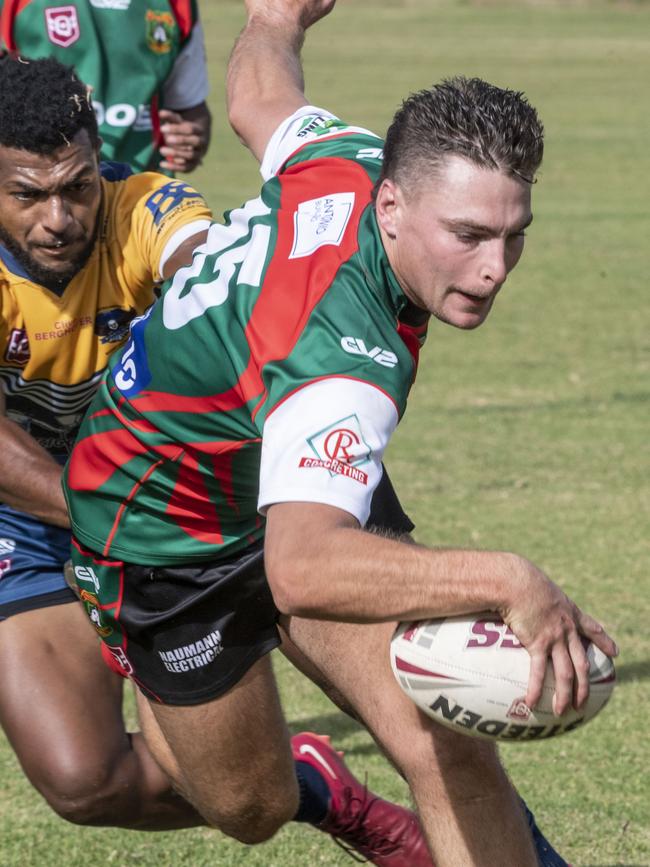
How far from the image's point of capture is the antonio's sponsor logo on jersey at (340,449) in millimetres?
3273

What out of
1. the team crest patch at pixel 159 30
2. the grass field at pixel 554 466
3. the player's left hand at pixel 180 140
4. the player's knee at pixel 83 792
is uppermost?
the team crest patch at pixel 159 30

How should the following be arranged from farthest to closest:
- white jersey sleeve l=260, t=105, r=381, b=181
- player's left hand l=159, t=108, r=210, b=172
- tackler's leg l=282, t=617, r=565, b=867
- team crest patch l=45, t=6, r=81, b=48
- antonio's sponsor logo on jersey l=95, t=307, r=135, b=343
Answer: player's left hand l=159, t=108, r=210, b=172
team crest patch l=45, t=6, r=81, b=48
antonio's sponsor logo on jersey l=95, t=307, r=135, b=343
white jersey sleeve l=260, t=105, r=381, b=181
tackler's leg l=282, t=617, r=565, b=867

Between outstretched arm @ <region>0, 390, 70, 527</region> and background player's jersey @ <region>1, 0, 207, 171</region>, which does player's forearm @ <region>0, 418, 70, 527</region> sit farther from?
background player's jersey @ <region>1, 0, 207, 171</region>

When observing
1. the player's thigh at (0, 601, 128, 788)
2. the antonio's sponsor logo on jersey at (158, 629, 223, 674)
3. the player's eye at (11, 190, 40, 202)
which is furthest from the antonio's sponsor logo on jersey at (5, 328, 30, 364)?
the antonio's sponsor logo on jersey at (158, 629, 223, 674)

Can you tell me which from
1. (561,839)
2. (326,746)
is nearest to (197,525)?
(326,746)

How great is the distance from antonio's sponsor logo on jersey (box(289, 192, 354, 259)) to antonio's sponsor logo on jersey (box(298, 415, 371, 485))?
1.66 feet

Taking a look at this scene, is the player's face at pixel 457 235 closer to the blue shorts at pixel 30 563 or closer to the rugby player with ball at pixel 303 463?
the rugby player with ball at pixel 303 463

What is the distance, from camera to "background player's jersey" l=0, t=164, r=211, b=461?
489 cm

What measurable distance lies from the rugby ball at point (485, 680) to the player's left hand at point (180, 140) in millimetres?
4236

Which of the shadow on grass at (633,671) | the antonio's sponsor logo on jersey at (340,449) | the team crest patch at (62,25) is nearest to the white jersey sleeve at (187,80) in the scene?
the team crest patch at (62,25)

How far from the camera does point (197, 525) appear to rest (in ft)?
13.8

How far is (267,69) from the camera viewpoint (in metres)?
4.68

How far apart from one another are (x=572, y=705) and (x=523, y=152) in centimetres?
117

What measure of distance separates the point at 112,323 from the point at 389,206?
1.63m
